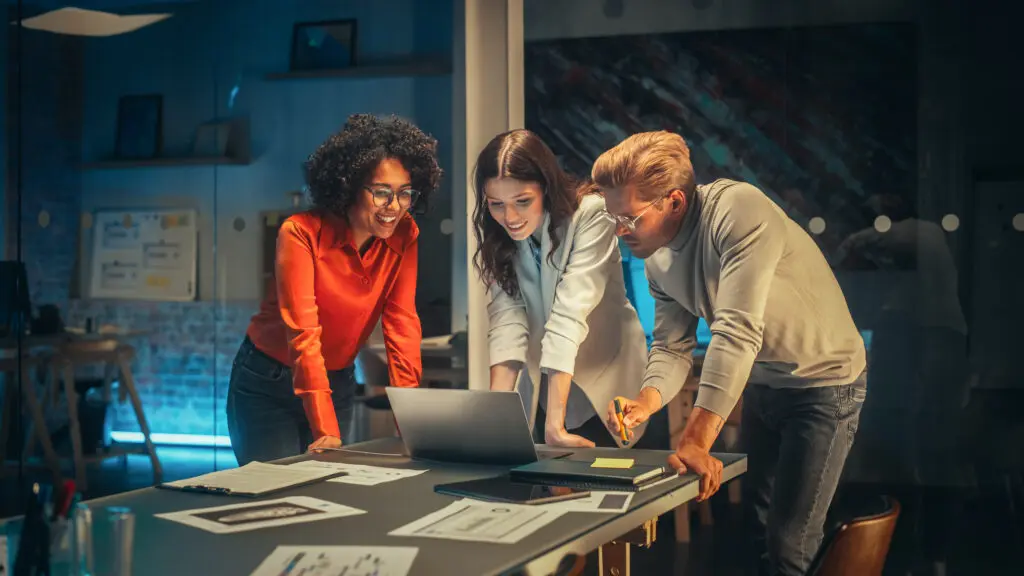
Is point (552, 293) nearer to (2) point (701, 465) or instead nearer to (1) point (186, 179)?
(2) point (701, 465)

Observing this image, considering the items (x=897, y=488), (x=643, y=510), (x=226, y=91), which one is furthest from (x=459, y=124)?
(x=643, y=510)

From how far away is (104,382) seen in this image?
3.88 metres

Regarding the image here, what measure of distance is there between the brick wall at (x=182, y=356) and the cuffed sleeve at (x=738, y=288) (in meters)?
2.25

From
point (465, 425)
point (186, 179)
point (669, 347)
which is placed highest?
point (186, 179)

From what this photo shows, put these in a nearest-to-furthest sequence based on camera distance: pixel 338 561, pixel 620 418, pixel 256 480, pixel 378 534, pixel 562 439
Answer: pixel 338 561
pixel 378 534
pixel 256 480
pixel 620 418
pixel 562 439

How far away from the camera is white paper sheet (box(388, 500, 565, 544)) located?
153 centimetres

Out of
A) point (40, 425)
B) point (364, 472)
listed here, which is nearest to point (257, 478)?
point (364, 472)

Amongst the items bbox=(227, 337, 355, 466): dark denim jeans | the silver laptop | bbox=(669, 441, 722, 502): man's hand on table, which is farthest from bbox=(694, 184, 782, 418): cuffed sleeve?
bbox=(227, 337, 355, 466): dark denim jeans

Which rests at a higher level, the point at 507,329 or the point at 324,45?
the point at 324,45

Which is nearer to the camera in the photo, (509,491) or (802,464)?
(509,491)

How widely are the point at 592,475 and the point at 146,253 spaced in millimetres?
2608

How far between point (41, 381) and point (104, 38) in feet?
4.28

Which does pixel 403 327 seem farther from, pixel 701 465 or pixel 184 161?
pixel 184 161

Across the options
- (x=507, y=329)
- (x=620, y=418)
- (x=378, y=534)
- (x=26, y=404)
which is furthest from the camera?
(x=26, y=404)
